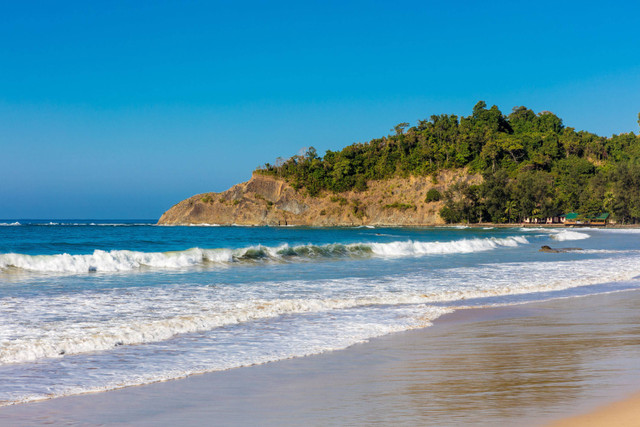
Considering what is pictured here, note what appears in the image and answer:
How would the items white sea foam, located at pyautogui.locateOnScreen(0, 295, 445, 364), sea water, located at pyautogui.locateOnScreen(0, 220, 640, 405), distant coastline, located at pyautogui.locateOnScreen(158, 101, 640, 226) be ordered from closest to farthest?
sea water, located at pyautogui.locateOnScreen(0, 220, 640, 405), white sea foam, located at pyautogui.locateOnScreen(0, 295, 445, 364), distant coastline, located at pyautogui.locateOnScreen(158, 101, 640, 226)

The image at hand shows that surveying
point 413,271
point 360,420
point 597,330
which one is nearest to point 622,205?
point 413,271

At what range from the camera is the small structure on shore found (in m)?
102

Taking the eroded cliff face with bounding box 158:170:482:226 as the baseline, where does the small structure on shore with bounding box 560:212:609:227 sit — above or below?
below

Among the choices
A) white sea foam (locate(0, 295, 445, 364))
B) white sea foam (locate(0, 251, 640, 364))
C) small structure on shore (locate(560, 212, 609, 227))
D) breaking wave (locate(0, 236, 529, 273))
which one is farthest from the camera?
small structure on shore (locate(560, 212, 609, 227))

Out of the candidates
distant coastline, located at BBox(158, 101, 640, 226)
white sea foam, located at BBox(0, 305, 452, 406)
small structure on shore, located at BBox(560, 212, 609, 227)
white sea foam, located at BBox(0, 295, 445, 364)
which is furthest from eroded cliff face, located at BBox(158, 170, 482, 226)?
white sea foam, located at BBox(0, 305, 452, 406)

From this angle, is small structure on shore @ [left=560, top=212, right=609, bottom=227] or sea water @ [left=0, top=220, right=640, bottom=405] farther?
small structure on shore @ [left=560, top=212, right=609, bottom=227]

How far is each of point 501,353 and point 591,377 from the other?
1.54 metres

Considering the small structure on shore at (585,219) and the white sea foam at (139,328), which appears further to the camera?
the small structure on shore at (585,219)

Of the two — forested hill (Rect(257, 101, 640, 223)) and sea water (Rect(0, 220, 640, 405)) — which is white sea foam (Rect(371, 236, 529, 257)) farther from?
forested hill (Rect(257, 101, 640, 223))

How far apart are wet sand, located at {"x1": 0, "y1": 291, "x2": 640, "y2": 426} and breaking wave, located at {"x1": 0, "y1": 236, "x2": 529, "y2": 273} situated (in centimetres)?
1525

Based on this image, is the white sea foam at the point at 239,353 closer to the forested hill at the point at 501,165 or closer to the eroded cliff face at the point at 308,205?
the forested hill at the point at 501,165

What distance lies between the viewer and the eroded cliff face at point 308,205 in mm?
130875

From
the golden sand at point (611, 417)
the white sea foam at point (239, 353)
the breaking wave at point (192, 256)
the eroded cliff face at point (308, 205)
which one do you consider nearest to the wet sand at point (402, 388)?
the golden sand at point (611, 417)

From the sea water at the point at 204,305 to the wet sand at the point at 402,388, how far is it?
1.79 ft
